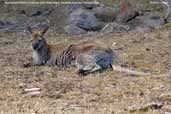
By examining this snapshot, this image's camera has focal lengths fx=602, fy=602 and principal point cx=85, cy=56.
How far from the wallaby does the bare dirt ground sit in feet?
0.59

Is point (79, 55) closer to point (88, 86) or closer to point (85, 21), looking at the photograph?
point (88, 86)

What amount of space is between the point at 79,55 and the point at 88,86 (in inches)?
57.3

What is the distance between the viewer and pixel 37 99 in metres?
7.50

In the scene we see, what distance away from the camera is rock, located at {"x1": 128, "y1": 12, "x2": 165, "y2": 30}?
14492 mm

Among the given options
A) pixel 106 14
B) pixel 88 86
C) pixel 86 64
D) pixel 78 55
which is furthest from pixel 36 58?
pixel 106 14

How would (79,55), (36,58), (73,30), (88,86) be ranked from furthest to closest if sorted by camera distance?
(73,30)
(36,58)
(79,55)
(88,86)

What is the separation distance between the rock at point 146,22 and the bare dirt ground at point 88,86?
7.29 feet

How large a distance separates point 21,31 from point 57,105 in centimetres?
767

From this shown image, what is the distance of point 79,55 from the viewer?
9.70 metres

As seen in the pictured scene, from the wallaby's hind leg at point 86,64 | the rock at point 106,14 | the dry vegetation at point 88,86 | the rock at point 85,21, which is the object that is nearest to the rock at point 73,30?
the rock at point 85,21

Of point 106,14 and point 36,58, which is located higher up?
point 36,58

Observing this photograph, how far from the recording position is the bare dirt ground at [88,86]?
7000mm

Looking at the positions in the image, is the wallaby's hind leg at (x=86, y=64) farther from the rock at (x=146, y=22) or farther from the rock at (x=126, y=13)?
the rock at (x=126, y=13)

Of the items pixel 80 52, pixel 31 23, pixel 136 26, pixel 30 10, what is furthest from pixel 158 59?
pixel 30 10
